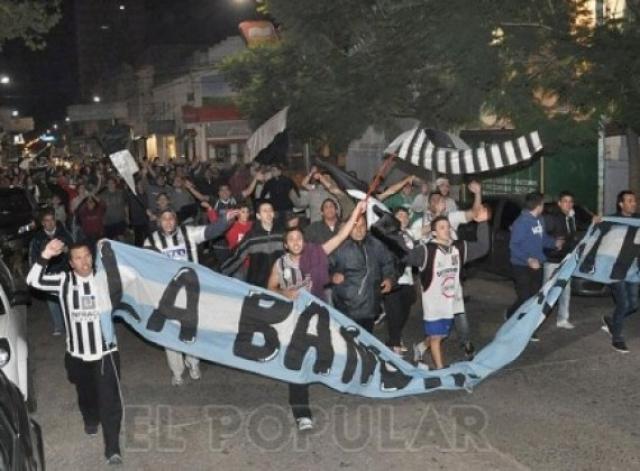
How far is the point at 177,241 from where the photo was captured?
28.0ft

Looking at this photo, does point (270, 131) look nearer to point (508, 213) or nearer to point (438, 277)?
point (508, 213)

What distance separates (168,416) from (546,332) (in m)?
5.13

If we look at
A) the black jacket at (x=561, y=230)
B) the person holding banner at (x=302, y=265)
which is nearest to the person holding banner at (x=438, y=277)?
the person holding banner at (x=302, y=265)

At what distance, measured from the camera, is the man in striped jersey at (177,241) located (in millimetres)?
8484

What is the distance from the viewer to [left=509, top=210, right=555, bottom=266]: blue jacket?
972 centimetres

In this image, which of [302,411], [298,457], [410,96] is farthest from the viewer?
[410,96]

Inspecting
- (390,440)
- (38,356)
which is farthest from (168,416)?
(38,356)

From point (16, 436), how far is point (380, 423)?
12.0 feet

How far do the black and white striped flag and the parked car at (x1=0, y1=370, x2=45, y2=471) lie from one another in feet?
21.6

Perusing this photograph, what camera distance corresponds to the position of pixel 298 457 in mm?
6496

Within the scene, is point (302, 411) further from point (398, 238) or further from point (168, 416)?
point (398, 238)

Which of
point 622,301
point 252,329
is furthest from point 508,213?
point 252,329

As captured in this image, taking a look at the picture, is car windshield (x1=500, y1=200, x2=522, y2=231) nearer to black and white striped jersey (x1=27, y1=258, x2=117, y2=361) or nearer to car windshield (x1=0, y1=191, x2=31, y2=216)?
black and white striped jersey (x1=27, y1=258, x2=117, y2=361)

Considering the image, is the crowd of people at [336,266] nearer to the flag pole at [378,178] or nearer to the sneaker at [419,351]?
the sneaker at [419,351]
